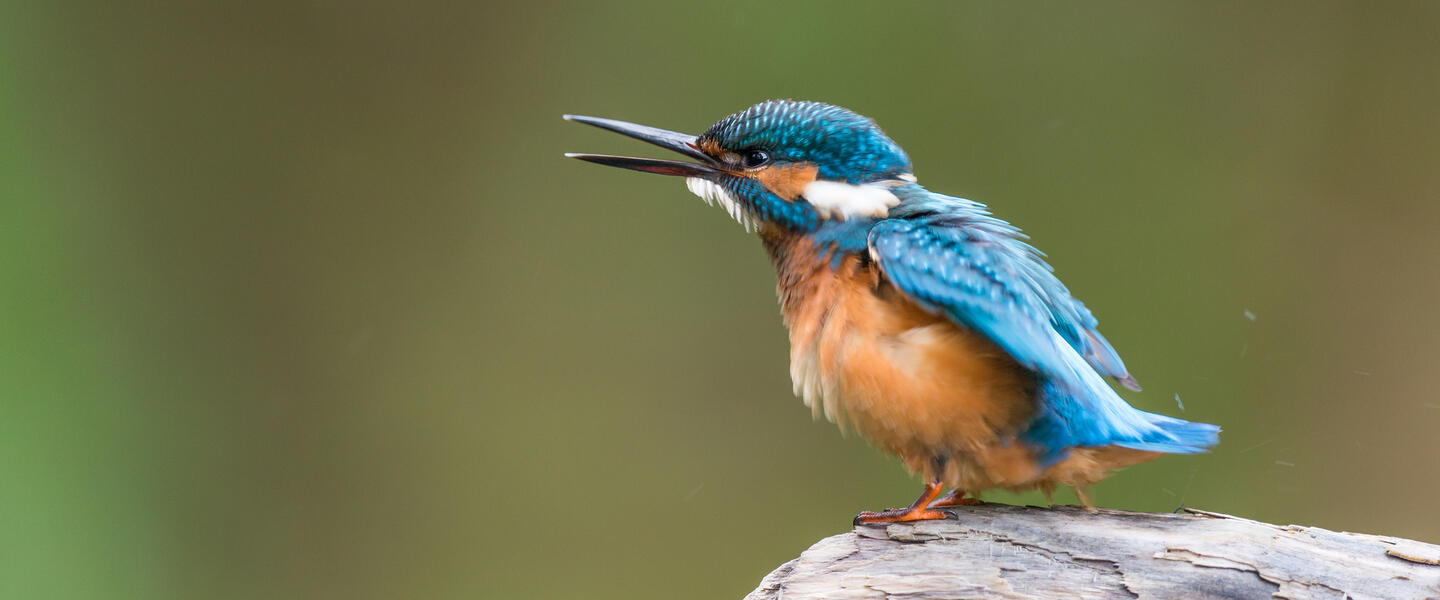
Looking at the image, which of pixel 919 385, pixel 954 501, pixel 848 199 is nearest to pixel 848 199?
pixel 848 199

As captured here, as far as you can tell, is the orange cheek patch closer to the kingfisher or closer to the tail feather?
the kingfisher

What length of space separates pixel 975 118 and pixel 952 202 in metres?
1.79

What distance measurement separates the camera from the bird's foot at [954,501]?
1.78m

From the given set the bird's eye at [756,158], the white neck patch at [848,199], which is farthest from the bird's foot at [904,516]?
the bird's eye at [756,158]

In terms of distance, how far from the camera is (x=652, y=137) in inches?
83.0

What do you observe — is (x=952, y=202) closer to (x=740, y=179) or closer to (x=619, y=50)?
(x=740, y=179)

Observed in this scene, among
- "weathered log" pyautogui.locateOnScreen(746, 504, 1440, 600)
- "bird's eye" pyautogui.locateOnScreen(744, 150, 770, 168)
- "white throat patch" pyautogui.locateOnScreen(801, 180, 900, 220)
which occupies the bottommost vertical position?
"weathered log" pyautogui.locateOnScreen(746, 504, 1440, 600)

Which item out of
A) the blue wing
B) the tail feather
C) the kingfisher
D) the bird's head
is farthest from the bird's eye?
the tail feather

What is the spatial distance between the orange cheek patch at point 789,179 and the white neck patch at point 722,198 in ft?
0.24

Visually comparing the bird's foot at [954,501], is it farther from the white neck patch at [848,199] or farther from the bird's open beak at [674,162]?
the bird's open beak at [674,162]

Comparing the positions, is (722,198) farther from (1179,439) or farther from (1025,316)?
(1179,439)

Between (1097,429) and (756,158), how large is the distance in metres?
0.74

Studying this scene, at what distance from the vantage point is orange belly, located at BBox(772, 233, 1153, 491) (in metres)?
1.64

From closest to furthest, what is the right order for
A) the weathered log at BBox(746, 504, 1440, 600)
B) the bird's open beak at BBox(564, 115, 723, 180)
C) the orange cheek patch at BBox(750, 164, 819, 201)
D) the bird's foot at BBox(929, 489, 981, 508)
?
Result: 1. the weathered log at BBox(746, 504, 1440, 600)
2. the bird's foot at BBox(929, 489, 981, 508)
3. the orange cheek patch at BBox(750, 164, 819, 201)
4. the bird's open beak at BBox(564, 115, 723, 180)
